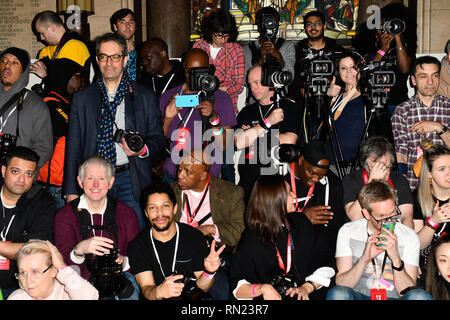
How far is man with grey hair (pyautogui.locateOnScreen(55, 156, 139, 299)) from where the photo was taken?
4.16m

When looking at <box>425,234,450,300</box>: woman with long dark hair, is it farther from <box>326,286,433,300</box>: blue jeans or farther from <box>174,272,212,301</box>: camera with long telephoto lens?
<box>174,272,212,301</box>: camera with long telephoto lens

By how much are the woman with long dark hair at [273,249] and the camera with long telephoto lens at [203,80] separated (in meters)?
0.98

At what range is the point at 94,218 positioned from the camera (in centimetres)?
421

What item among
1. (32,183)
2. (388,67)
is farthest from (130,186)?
(388,67)

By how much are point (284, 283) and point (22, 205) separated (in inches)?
79.4

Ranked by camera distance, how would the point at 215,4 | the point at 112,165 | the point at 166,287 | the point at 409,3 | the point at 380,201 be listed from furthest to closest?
1. the point at 215,4
2. the point at 409,3
3. the point at 112,165
4. the point at 380,201
5. the point at 166,287

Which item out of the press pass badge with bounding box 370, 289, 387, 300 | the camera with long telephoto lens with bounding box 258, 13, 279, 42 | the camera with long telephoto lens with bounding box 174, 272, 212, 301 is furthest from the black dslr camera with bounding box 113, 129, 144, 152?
the press pass badge with bounding box 370, 289, 387, 300

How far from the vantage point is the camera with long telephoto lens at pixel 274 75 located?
188 inches

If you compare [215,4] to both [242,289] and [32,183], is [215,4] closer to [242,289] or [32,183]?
[32,183]

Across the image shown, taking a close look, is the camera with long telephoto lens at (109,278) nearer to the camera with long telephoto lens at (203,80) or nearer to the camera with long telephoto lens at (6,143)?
the camera with long telephoto lens at (6,143)

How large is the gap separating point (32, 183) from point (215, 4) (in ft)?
16.7

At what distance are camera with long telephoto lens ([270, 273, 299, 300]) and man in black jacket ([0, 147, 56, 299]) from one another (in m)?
1.71

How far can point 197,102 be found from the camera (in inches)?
178

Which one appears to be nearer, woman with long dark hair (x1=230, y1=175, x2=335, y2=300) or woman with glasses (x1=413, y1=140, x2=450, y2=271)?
woman with long dark hair (x1=230, y1=175, x2=335, y2=300)
